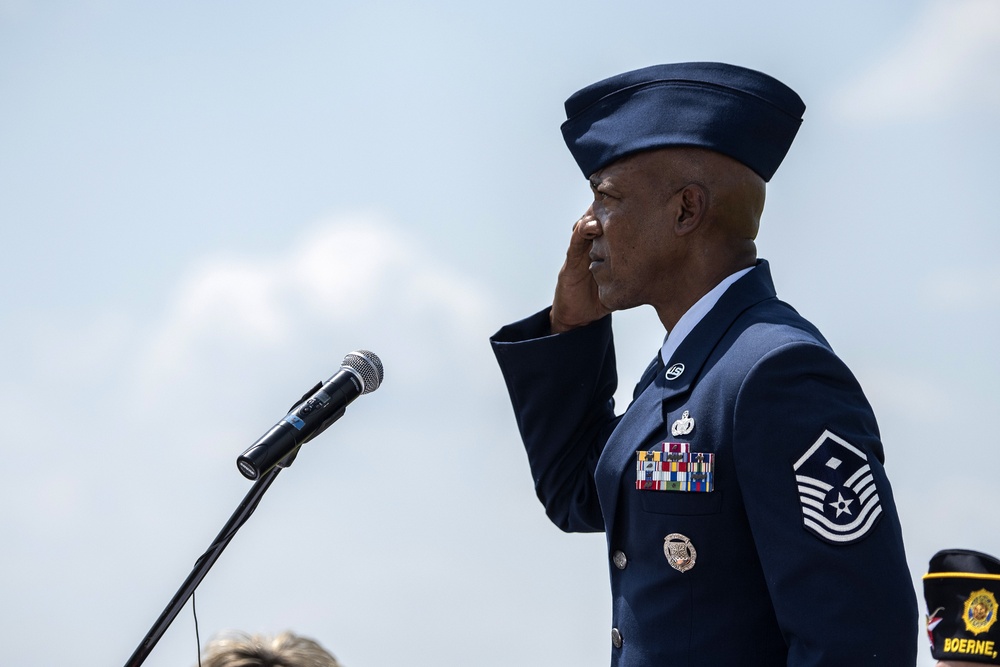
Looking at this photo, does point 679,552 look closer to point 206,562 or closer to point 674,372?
point 674,372

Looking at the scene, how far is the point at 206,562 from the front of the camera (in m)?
2.73

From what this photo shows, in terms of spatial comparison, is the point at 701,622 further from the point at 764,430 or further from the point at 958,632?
the point at 958,632

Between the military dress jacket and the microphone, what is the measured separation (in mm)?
578

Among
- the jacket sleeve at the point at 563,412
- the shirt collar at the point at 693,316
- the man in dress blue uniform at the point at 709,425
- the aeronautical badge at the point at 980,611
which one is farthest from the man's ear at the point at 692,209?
the aeronautical badge at the point at 980,611

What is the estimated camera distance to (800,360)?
2.57 m

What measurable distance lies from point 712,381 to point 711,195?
438 mm

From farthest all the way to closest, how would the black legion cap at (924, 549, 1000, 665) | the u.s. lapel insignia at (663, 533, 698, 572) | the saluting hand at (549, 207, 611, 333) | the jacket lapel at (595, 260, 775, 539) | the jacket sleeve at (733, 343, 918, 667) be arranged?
the black legion cap at (924, 549, 1000, 665), the saluting hand at (549, 207, 611, 333), the jacket lapel at (595, 260, 775, 539), the u.s. lapel insignia at (663, 533, 698, 572), the jacket sleeve at (733, 343, 918, 667)

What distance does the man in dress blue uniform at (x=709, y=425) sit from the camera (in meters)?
2.43

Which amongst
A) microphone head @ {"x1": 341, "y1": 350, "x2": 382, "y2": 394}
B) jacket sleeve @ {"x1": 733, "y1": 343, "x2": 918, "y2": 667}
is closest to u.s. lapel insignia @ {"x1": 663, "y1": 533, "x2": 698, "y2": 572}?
jacket sleeve @ {"x1": 733, "y1": 343, "x2": 918, "y2": 667}

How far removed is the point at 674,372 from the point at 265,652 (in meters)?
1.10

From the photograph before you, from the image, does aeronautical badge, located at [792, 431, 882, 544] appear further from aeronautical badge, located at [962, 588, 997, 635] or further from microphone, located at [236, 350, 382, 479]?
aeronautical badge, located at [962, 588, 997, 635]

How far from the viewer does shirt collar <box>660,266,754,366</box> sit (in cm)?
291

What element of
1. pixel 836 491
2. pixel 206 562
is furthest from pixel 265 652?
pixel 836 491

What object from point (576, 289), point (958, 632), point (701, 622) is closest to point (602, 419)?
point (576, 289)
